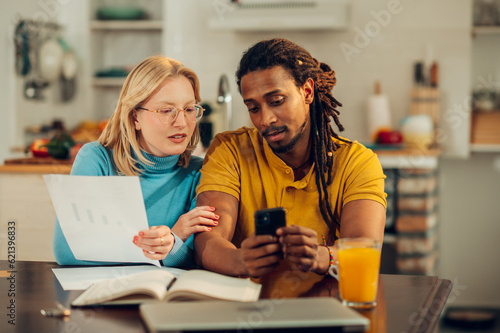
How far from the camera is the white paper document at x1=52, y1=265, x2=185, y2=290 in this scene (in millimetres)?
1219

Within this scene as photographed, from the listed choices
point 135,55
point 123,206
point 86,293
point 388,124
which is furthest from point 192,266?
point 135,55

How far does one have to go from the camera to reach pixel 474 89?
12.6 feet

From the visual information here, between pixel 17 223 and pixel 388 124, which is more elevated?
pixel 388 124

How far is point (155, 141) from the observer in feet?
5.38

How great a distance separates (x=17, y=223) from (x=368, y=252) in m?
2.10

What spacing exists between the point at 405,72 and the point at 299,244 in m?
2.97

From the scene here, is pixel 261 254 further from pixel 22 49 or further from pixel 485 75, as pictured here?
pixel 22 49

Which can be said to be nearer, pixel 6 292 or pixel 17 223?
pixel 6 292

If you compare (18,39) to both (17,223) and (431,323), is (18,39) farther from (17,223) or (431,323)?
(431,323)

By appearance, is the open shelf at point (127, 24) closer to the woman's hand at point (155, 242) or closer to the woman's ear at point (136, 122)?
the woman's ear at point (136, 122)

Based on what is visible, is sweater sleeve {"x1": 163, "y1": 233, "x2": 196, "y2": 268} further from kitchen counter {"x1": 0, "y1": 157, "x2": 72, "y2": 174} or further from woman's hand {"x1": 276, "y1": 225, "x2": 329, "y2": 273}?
kitchen counter {"x1": 0, "y1": 157, "x2": 72, "y2": 174}

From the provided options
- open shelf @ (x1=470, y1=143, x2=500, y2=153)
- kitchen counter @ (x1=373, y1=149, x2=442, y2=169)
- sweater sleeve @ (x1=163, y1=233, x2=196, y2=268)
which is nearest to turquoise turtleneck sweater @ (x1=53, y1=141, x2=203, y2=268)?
sweater sleeve @ (x1=163, y1=233, x2=196, y2=268)

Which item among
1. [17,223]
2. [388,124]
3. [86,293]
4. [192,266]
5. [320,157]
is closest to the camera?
[86,293]

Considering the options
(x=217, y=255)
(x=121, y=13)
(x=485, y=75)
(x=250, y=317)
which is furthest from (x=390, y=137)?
(x=250, y=317)
